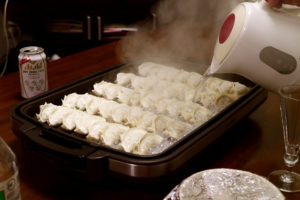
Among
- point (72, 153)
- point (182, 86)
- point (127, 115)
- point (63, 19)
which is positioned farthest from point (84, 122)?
point (63, 19)

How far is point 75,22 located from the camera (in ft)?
10.3

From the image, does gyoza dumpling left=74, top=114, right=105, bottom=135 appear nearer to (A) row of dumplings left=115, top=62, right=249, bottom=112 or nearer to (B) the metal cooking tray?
(B) the metal cooking tray

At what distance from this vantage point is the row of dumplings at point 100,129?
3.61ft

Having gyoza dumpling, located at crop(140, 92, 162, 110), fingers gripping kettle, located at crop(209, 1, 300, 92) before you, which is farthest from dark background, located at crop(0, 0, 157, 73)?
fingers gripping kettle, located at crop(209, 1, 300, 92)

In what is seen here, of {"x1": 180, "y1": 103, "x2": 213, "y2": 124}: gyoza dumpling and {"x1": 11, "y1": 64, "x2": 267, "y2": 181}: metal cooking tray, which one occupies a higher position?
{"x1": 11, "y1": 64, "x2": 267, "y2": 181}: metal cooking tray

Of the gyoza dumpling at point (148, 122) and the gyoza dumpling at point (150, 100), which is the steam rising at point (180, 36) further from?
the gyoza dumpling at point (148, 122)

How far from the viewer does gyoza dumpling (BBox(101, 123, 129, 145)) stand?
1.13 metres

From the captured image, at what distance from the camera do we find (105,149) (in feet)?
3.17

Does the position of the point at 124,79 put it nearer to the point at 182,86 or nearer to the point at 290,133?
the point at 182,86

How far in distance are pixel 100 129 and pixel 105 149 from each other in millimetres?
204

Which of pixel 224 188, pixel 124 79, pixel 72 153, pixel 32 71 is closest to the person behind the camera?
pixel 224 188

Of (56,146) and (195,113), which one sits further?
(195,113)

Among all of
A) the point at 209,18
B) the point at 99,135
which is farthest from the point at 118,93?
the point at 209,18

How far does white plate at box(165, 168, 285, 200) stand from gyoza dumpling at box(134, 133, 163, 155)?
12.9 inches
